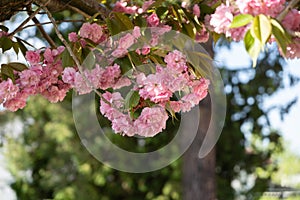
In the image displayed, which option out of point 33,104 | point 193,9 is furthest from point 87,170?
point 193,9

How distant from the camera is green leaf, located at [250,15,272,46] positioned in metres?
0.95

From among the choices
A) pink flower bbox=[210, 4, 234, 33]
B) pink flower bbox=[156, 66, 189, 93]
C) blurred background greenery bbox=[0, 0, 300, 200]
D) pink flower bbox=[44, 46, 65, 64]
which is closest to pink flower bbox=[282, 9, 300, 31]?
pink flower bbox=[210, 4, 234, 33]

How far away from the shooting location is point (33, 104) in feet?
20.2

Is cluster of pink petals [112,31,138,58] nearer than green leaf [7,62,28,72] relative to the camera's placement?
Yes

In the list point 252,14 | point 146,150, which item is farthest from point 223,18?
point 146,150

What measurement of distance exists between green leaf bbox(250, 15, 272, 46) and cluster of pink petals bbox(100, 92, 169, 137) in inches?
17.0

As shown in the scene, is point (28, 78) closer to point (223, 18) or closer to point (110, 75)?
point (110, 75)

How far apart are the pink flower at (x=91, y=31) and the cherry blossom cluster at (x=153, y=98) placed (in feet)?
0.58

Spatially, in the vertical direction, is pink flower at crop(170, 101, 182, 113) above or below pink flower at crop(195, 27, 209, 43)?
below

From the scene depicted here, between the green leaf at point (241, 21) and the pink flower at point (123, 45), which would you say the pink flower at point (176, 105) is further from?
the green leaf at point (241, 21)

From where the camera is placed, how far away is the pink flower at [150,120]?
1.33 metres

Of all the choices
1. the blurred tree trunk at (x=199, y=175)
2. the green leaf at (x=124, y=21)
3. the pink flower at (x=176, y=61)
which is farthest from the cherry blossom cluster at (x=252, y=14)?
the blurred tree trunk at (x=199, y=175)

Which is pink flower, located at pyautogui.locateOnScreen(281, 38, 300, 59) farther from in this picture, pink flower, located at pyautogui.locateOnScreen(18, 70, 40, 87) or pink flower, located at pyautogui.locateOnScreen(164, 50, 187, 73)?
pink flower, located at pyautogui.locateOnScreen(18, 70, 40, 87)

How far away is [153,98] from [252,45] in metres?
0.41
